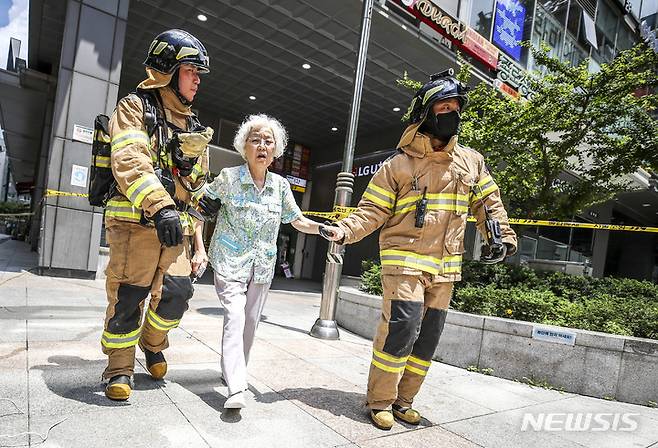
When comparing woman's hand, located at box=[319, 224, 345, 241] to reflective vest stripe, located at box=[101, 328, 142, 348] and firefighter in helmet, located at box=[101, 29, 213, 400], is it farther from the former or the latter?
reflective vest stripe, located at box=[101, 328, 142, 348]

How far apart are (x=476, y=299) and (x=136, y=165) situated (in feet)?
13.8

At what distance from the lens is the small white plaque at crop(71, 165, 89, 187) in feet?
24.8

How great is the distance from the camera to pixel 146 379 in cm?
295

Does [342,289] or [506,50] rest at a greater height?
[506,50]

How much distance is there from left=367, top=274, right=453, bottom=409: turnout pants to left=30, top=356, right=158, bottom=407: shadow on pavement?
150 cm

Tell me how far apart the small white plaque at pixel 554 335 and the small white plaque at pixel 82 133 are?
7610 mm

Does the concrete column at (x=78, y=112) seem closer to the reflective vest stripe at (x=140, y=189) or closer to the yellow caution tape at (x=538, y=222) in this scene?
the yellow caution tape at (x=538, y=222)

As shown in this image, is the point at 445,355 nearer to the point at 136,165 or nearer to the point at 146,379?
the point at 146,379

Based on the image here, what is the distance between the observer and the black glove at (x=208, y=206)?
284 cm

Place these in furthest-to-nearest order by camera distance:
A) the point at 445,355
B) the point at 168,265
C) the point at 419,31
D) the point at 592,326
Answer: the point at 419,31 → the point at 445,355 → the point at 592,326 → the point at 168,265

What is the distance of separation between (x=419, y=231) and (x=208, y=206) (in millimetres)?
1408

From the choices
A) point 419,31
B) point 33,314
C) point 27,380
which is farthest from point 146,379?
point 419,31

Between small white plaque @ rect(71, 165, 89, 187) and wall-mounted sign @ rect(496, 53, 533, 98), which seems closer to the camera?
small white plaque @ rect(71, 165, 89, 187)

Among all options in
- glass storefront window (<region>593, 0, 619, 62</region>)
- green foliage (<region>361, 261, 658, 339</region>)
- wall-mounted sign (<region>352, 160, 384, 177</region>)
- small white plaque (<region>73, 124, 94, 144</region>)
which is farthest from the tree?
glass storefront window (<region>593, 0, 619, 62</region>)
